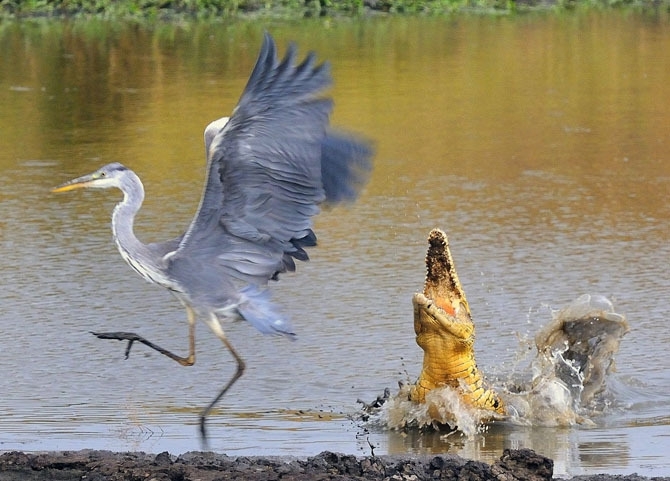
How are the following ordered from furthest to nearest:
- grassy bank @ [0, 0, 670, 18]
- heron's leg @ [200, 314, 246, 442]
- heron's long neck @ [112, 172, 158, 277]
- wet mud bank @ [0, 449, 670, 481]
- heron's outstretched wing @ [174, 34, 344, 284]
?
grassy bank @ [0, 0, 670, 18], heron's leg @ [200, 314, 246, 442], heron's long neck @ [112, 172, 158, 277], heron's outstretched wing @ [174, 34, 344, 284], wet mud bank @ [0, 449, 670, 481]

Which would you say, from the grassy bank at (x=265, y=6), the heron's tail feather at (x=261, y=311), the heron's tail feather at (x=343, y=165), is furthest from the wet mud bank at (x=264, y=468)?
the grassy bank at (x=265, y=6)

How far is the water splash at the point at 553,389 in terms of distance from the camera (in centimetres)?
643

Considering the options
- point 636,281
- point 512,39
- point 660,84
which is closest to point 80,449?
point 636,281

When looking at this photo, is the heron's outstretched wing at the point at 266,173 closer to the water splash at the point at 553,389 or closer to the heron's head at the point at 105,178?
the heron's head at the point at 105,178

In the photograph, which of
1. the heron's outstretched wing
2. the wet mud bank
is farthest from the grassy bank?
the wet mud bank

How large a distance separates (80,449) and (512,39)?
14357 millimetres

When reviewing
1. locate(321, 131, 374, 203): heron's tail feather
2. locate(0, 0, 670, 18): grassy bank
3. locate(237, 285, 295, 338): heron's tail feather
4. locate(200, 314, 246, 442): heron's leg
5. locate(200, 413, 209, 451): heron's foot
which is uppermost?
locate(321, 131, 374, 203): heron's tail feather

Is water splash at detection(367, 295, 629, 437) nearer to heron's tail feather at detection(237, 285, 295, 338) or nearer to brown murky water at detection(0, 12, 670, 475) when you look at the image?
brown murky water at detection(0, 12, 670, 475)

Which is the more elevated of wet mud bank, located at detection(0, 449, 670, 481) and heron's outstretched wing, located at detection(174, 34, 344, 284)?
heron's outstretched wing, located at detection(174, 34, 344, 284)

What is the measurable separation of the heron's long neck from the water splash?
4.00 ft

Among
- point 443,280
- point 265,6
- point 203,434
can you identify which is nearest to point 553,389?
point 443,280

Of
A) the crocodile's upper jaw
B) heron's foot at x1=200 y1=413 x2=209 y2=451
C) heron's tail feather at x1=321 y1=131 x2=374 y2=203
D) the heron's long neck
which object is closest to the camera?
heron's foot at x1=200 y1=413 x2=209 y2=451

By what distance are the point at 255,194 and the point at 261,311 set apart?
645 millimetres

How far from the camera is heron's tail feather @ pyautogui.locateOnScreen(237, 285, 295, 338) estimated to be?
6270 millimetres
